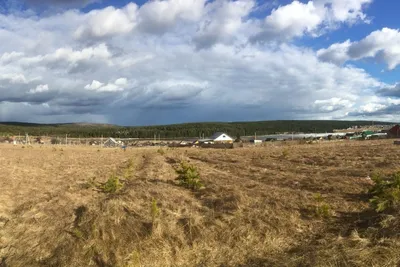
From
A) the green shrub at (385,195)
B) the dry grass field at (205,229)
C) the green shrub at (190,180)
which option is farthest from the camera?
the green shrub at (190,180)

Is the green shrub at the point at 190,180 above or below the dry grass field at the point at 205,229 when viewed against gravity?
above

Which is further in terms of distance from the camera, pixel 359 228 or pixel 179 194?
pixel 179 194

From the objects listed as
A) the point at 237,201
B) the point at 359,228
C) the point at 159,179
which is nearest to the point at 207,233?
the point at 237,201

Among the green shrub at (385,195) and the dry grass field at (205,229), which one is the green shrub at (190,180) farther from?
the green shrub at (385,195)

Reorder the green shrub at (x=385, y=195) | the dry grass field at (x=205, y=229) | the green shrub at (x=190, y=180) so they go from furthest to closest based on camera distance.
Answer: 1. the green shrub at (x=190, y=180)
2. the green shrub at (x=385, y=195)
3. the dry grass field at (x=205, y=229)

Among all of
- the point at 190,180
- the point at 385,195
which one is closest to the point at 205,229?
the point at 385,195

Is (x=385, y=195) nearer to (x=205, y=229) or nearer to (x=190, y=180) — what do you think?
(x=205, y=229)

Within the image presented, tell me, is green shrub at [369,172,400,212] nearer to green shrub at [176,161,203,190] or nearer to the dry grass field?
the dry grass field

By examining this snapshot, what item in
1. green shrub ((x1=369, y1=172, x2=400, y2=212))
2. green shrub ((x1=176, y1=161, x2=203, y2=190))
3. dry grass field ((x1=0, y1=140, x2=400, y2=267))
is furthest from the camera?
green shrub ((x1=176, y1=161, x2=203, y2=190))

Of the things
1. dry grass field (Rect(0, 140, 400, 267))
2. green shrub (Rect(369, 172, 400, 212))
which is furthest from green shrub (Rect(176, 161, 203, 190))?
green shrub (Rect(369, 172, 400, 212))

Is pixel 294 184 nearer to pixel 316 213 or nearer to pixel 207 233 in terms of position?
pixel 316 213

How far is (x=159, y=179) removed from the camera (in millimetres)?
17172

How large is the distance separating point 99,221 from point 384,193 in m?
7.62

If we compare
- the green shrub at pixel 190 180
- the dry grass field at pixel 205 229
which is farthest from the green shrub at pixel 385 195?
the green shrub at pixel 190 180
